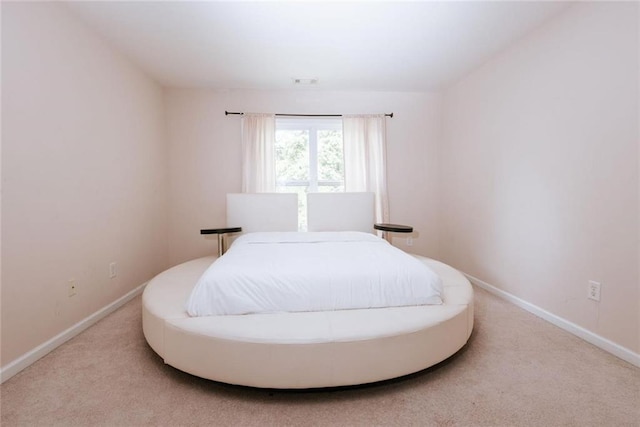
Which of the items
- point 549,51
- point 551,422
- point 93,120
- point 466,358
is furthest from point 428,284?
point 93,120

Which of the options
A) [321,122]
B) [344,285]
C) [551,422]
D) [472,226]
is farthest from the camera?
[321,122]

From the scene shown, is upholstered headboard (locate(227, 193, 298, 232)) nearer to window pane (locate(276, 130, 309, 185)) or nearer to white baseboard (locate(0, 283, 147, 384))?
window pane (locate(276, 130, 309, 185))

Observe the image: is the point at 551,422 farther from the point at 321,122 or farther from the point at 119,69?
the point at 119,69

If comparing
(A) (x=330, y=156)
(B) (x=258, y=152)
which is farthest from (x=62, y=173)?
(A) (x=330, y=156)

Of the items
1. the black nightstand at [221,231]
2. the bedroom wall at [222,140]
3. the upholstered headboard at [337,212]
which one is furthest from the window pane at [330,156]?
the black nightstand at [221,231]

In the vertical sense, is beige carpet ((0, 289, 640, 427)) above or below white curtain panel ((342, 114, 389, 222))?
below

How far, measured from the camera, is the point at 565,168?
212cm

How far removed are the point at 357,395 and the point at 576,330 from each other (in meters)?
1.75

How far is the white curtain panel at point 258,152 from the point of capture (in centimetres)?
358

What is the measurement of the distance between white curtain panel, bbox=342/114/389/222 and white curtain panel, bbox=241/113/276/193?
3.10 ft

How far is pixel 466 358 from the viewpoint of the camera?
5.67 ft

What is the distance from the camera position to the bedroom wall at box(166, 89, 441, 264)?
11.8ft

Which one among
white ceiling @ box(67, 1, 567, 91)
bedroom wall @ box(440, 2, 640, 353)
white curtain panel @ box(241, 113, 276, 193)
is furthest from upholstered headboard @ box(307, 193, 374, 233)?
white ceiling @ box(67, 1, 567, 91)

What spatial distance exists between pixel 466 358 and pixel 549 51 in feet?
7.82
